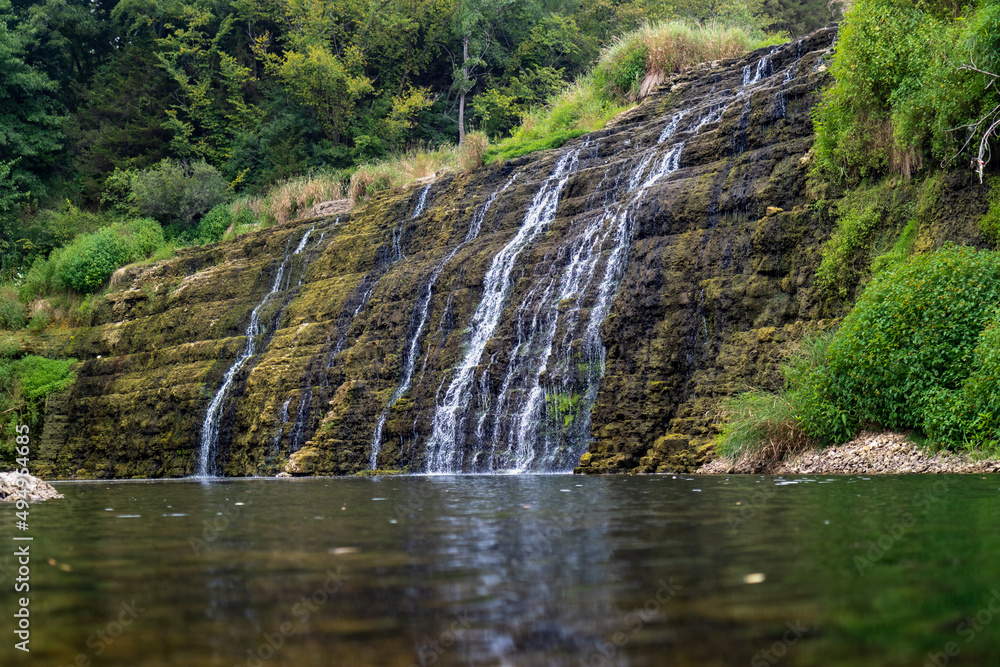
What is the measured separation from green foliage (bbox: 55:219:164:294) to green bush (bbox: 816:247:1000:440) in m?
24.5

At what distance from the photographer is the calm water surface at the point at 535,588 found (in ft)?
7.07

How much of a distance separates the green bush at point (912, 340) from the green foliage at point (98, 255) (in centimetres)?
2452

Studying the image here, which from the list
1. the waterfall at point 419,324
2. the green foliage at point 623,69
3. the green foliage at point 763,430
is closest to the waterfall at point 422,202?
the waterfall at point 419,324

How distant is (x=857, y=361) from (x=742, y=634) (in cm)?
820

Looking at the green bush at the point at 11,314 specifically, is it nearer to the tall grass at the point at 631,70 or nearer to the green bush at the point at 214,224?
the green bush at the point at 214,224

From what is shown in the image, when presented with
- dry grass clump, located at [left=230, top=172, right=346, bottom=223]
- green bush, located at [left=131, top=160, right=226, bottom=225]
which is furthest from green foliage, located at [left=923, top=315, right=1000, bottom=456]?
green bush, located at [left=131, top=160, right=226, bottom=225]

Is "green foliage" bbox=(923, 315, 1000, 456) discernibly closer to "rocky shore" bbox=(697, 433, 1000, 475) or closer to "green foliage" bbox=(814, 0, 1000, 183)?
"rocky shore" bbox=(697, 433, 1000, 475)

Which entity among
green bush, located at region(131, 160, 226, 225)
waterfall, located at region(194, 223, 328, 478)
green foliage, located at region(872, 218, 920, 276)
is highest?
green bush, located at region(131, 160, 226, 225)

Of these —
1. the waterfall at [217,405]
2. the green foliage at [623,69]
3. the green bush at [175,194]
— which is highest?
the green foliage at [623,69]

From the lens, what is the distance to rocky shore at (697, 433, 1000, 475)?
27.6ft

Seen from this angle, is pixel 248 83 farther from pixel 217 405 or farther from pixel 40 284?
pixel 217 405

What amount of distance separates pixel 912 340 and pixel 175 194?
28657 mm

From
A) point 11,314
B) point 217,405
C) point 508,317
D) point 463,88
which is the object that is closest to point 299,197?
point 11,314

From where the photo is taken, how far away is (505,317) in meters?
15.2
